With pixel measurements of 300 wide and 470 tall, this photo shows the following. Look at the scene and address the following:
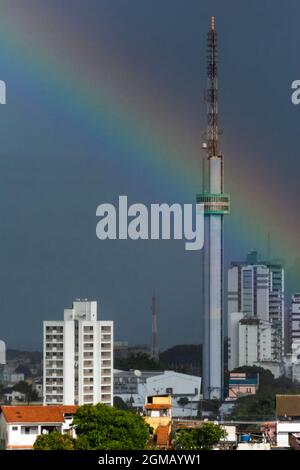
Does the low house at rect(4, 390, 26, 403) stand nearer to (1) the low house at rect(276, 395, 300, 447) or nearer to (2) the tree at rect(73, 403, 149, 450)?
(1) the low house at rect(276, 395, 300, 447)

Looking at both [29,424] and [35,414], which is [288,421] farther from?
[29,424]

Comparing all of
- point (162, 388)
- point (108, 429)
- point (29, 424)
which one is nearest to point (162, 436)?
point (29, 424)

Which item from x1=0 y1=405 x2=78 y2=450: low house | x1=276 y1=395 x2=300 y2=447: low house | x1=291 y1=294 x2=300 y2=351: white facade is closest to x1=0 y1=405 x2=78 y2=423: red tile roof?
x1=0 y1=405 x2=78 y2=450: low house

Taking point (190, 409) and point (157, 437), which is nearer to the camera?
point (157, 437)

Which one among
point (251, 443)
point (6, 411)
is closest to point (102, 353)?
point (6, 411)

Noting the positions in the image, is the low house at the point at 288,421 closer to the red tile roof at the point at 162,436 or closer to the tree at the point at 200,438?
the tree at the point at 200,438

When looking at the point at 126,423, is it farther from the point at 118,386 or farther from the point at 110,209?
the point at 118,386
